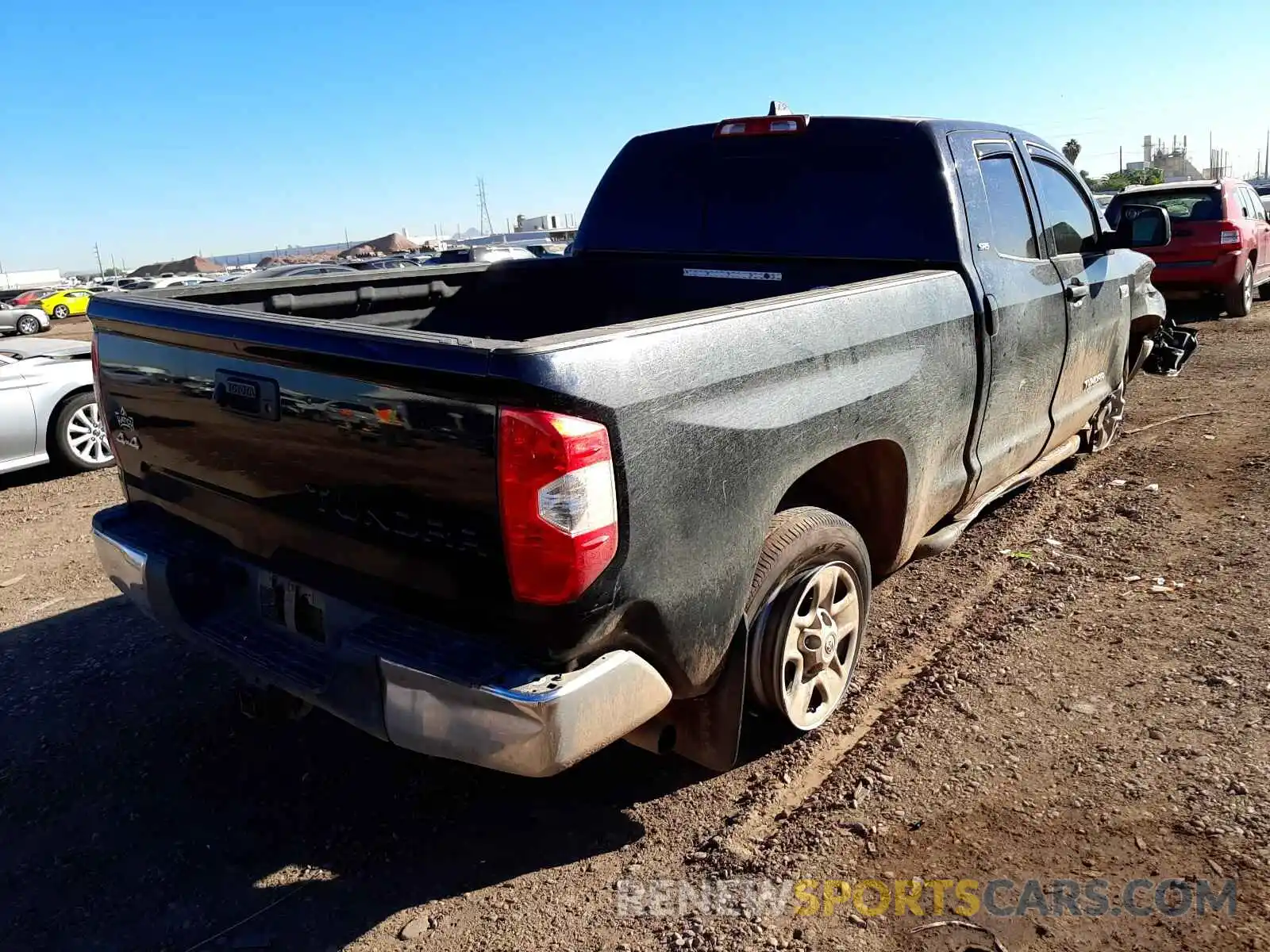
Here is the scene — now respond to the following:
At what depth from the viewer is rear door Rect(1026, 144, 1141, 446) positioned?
4574mm

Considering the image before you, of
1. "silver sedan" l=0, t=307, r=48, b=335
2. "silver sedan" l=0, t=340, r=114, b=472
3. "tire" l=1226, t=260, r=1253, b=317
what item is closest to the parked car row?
"silver sedan" l=0, t=307, r=48, b=335

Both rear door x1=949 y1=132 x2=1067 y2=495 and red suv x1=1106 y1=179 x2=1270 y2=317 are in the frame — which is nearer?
rear door x1=949 y1=132 x2=1067 y2=495

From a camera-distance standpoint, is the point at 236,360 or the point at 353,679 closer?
the point at 353,679

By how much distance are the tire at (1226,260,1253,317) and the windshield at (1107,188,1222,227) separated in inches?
33.5

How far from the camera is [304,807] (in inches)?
120

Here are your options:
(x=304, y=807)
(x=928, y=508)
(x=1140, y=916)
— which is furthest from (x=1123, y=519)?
(x=304, y=807)

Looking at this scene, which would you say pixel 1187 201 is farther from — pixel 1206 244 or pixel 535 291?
pixel 535 291

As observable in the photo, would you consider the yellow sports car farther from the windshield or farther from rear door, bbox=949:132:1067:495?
rear door, bbox=949:132:1067:495

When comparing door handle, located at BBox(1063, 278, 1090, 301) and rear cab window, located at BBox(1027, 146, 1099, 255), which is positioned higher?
rear cab window, located at BBox(1027, 146, 1099, 255)

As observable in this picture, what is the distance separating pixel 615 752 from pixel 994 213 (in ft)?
8.95

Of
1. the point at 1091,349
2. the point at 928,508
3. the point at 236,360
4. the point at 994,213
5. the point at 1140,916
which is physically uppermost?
the point at 994,213

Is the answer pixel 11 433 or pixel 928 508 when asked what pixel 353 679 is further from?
pixel 11 433

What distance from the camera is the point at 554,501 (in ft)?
6.88

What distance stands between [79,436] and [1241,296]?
42.9ft
